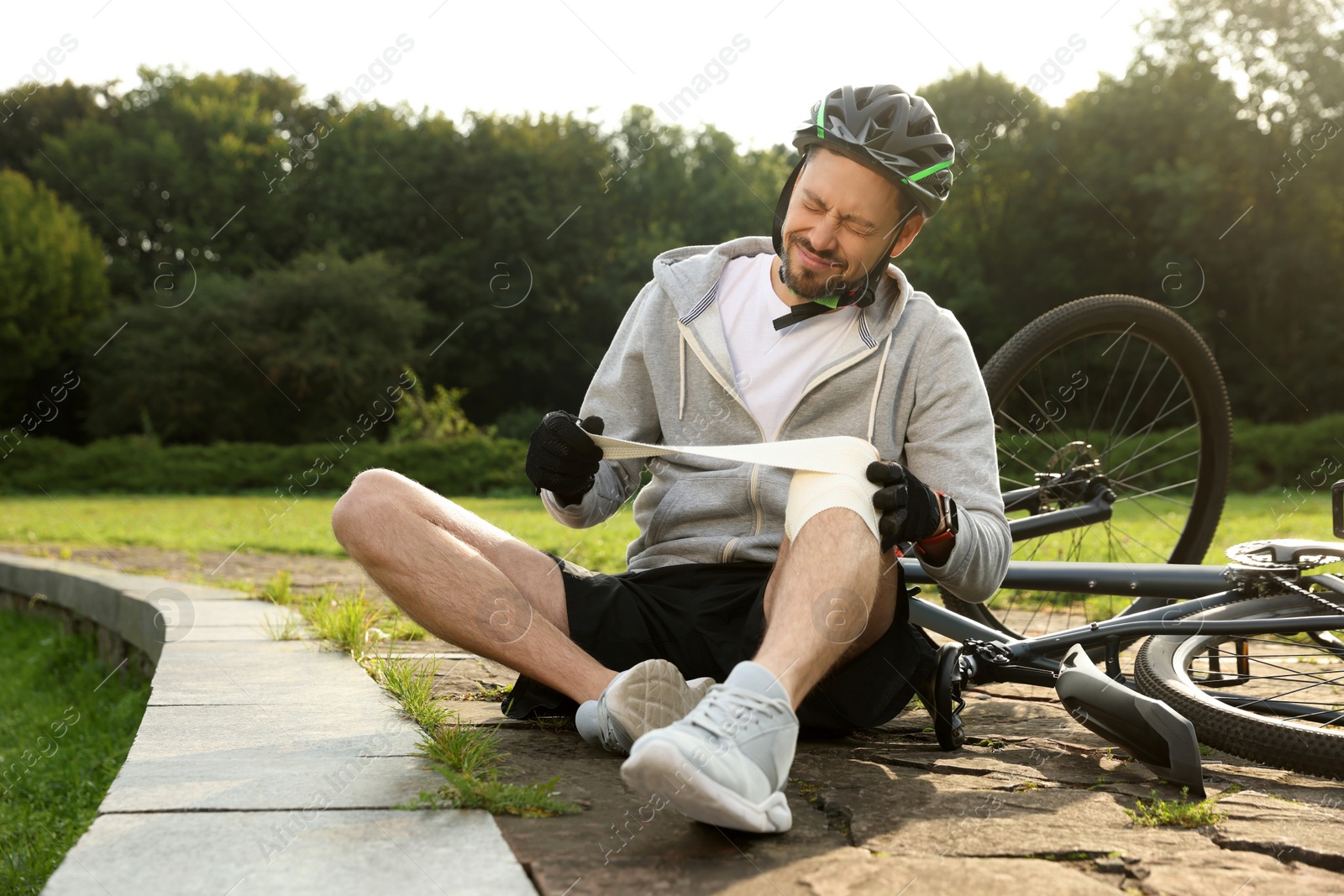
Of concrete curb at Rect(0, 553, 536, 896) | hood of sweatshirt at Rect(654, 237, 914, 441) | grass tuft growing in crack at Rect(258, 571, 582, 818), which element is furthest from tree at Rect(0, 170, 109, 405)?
hood of sweatshirt at Rect(654, 237, 914, 441)

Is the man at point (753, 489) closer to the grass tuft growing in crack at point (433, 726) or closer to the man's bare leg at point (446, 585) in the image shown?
the man's bare leg at point (446, 585)

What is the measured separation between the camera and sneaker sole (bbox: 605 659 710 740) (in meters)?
2.03

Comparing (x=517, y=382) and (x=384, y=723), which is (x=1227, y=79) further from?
(x=384, y=723)

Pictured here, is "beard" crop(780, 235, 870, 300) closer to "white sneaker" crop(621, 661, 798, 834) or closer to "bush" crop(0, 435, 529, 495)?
"white sneaker" crop(621, 661, 798, 834)

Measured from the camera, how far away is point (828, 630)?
75.2 inches

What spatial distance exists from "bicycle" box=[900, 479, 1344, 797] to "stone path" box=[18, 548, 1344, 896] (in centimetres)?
9

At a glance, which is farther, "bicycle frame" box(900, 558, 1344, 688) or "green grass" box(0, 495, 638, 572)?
"green grass" box(0, 495, 638, 572)

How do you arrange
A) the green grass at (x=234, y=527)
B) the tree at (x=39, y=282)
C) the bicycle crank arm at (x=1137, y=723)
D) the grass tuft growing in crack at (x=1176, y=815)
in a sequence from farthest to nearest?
the tree at (x=39, y=282) < the green grass at (x=234, y=527) < the bicycle crank arm at (x=1137, y=723) < the grass tuft growing in crack at (x=1176, y=815)

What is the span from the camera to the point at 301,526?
32.4 ft

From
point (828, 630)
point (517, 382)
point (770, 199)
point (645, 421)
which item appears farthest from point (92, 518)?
point (770, 199)

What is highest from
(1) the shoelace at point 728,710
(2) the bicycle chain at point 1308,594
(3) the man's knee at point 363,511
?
(2) the bicycle chain at point 1308,594

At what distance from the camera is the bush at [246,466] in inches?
653

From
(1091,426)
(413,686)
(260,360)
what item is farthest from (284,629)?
(260,360)

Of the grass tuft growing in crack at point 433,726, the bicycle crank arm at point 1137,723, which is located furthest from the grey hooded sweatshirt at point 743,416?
the grass tuft growing in crack at point 433,726
